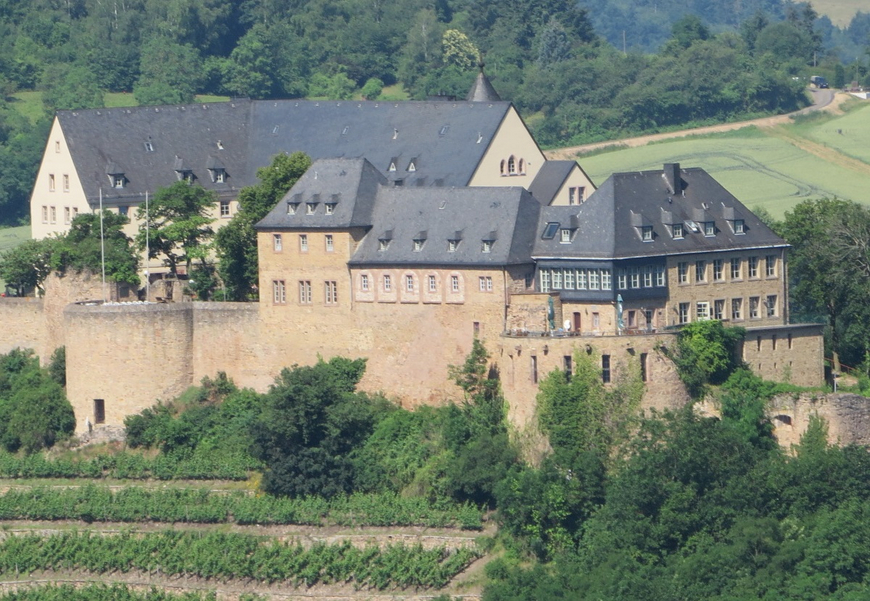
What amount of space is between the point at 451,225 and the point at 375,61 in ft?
235

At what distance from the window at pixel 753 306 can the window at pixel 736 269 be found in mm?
764

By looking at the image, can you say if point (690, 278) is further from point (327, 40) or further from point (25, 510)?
point (327, 40)

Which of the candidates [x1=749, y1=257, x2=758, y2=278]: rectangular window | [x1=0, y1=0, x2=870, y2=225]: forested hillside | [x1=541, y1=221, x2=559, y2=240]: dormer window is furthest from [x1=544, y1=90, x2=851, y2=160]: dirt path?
[x1=541, y1=221, x2=559, y2=240]: dormer window

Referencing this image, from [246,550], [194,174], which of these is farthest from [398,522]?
[194,174]

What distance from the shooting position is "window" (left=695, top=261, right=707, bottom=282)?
74.4 metres

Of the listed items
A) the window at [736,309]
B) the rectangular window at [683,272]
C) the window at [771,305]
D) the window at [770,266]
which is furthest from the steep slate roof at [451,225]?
the window at [771,305]

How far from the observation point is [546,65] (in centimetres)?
14988

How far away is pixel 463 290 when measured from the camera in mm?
74812

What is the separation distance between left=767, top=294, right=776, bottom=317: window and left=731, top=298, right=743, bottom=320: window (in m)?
1.04

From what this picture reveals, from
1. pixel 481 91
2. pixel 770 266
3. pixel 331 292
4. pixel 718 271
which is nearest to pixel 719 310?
pixel 718 271

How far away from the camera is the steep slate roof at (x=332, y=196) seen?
77438 mm

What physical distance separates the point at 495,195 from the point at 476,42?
256 feet

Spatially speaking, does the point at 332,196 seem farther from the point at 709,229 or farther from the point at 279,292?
the point at 709,229

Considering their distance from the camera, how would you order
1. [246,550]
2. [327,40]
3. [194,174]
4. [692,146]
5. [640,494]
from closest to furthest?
[640,494] → [246,550] → [194,174] → [692,146] → [327,40]
